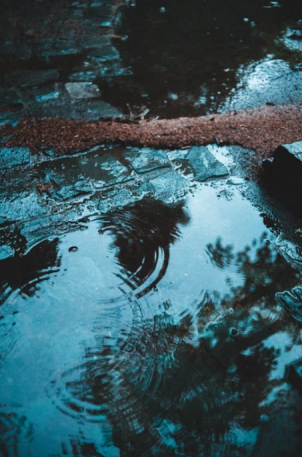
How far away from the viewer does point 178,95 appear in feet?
15.8

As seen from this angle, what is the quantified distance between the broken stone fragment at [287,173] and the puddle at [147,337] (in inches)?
19.0

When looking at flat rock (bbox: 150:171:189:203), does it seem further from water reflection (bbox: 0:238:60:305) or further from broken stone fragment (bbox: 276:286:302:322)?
broken stone fragment (bbox: 276:286:302:322)

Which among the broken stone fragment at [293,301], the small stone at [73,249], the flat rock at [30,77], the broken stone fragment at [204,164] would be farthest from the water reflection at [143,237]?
the flat rock at [30,77]

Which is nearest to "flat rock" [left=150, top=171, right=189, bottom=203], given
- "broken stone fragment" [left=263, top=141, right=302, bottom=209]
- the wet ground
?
the wet ground

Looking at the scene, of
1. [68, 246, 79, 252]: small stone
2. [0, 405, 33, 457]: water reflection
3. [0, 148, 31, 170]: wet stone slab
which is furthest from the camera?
[0, 148, 31, 170]: wet stone slab

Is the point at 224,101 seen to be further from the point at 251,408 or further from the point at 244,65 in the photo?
the point at 251,408

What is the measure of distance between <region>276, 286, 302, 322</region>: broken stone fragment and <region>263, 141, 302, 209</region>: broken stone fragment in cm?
95

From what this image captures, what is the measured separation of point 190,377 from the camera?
198cm

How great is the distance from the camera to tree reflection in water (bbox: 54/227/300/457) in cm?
177

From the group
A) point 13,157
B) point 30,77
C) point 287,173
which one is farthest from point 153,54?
point 287,173

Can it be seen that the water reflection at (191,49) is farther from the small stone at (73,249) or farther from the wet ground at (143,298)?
the small stone at (73,249)

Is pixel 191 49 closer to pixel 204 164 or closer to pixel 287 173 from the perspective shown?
pixel 204 164

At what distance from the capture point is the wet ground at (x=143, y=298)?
1.81 meters

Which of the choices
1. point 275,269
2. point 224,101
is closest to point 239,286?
point 275,269
